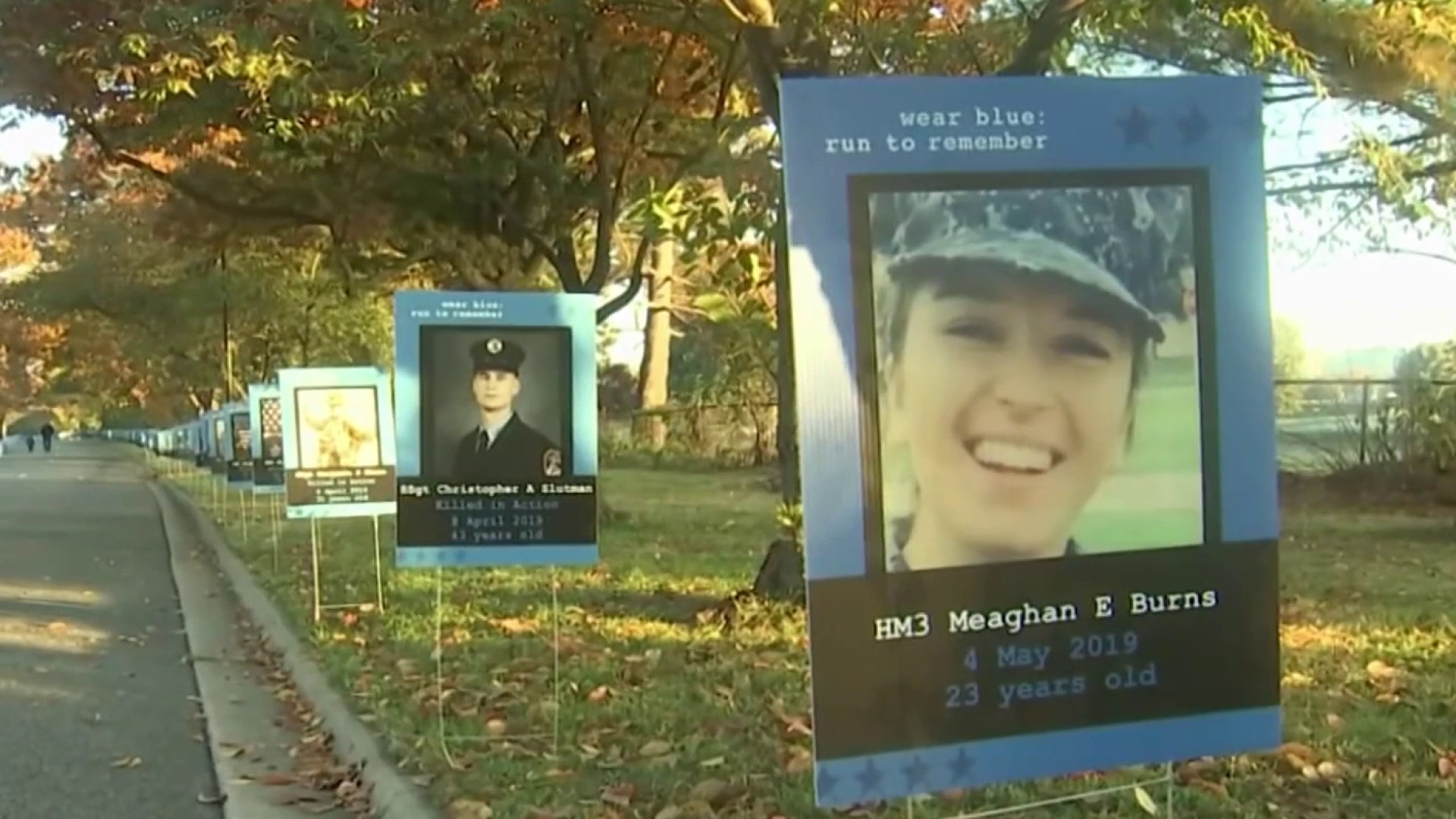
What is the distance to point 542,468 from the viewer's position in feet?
26.3

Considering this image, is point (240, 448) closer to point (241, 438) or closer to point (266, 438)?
point (241, 438)

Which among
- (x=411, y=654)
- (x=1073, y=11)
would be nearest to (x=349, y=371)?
(x=411, y=654)

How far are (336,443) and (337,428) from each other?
110mm

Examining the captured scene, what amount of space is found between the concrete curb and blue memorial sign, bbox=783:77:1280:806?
278cm

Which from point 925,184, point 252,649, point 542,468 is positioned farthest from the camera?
point 252,649

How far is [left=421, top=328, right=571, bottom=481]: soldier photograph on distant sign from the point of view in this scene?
7945 mm

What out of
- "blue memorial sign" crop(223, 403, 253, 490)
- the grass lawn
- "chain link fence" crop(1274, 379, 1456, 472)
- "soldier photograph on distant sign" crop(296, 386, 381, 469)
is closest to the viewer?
the grass lawn

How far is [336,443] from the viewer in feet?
41.5

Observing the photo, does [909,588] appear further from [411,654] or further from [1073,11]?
[411,654]

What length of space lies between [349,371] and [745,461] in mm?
19030

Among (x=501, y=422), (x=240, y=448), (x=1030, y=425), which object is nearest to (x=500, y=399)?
(x=501, y=422)
